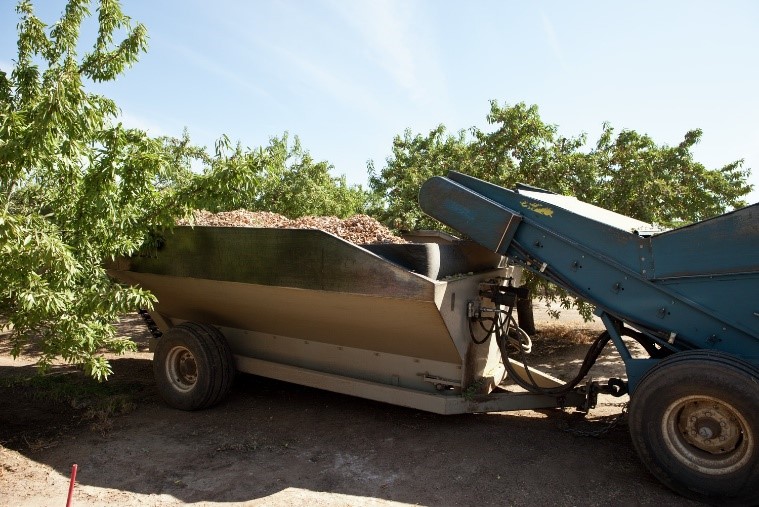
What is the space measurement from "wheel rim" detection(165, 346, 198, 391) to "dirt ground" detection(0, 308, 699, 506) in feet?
0.98

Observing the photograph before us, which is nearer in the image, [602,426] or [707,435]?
[707,435]

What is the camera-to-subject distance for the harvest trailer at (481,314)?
3.98 metres

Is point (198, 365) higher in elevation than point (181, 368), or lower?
higher

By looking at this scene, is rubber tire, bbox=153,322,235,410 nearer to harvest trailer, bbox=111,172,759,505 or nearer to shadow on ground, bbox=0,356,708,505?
harvest trailer, bbox=111,172,759,505

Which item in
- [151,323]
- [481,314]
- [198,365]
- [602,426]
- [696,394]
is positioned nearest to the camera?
[696,394]

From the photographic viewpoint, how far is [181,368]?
19.9 ft

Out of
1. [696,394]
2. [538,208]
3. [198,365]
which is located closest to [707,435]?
[696,394]

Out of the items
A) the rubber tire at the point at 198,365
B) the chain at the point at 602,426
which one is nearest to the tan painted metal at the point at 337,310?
the rubber tire at the point at 198,365

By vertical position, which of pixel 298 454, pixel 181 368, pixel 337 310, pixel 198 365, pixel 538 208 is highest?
pixel 538 208

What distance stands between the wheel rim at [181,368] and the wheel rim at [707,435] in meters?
4.43

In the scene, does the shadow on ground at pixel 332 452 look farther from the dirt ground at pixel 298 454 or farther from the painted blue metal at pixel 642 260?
the painted blue metal at pixel 642 260

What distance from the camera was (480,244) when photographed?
Answer: 17.0ft

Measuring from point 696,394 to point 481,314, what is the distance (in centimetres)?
180

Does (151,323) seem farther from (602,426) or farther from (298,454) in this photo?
(602,426)
